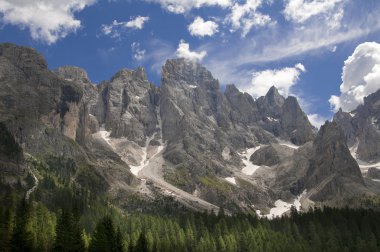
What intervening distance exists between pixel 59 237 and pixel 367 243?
328 ft

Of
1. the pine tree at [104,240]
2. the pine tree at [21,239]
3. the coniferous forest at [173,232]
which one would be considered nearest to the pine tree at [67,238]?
the coniferous forest at [173,232]

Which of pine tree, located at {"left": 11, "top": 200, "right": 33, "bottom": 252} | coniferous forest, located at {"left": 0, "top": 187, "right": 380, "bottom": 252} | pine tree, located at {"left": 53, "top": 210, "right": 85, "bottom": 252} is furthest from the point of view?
coniferous forest, located at {"left": 0, "top": 187, "right": 380, "bottom": 252}

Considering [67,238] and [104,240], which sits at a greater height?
[67,238]

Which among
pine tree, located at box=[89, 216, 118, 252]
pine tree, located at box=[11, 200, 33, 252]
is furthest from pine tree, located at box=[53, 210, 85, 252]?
pine tree, located at box=[11, 200, 33, 252]

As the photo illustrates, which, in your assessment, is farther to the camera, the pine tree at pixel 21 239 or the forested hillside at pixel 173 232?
the forested hillside at pixel 173 232

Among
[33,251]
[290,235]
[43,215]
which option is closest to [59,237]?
[33,251]

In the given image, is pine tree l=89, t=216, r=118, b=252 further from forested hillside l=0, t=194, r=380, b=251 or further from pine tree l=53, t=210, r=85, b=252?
pine tree l=53, t=210, r=85, b=252

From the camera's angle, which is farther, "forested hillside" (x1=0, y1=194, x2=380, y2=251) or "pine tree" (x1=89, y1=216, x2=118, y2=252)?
"forested hillside" (x1=0, y1=194, x2=380, y2=251)

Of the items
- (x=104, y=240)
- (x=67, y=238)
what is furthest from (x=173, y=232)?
(x=67, y=238)

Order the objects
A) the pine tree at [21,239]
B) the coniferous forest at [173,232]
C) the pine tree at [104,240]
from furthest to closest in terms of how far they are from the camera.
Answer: the coniferous forest at [173,232] → the pine tree at [104,240] → the pine tree at [21,239]

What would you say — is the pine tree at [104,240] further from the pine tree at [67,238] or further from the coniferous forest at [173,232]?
the pine tree at [67,238]

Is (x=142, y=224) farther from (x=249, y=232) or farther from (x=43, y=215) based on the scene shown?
(x=43, y=215)

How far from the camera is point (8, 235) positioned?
300 feet

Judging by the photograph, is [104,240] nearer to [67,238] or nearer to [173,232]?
[67,238]
